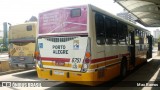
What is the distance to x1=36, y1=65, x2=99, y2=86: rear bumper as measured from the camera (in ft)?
24.0

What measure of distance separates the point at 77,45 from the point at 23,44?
5.23m

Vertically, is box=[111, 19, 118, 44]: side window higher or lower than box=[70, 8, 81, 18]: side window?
lower

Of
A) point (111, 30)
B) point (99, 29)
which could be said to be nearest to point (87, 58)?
point (99, 29)

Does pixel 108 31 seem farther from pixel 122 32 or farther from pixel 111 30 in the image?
pixel 122 32

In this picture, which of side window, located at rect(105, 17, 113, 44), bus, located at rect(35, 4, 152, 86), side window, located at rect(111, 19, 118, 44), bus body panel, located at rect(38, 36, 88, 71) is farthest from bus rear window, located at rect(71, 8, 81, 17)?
side window, located at rect(111, 19, 118, 44)

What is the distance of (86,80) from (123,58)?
4322 millimetres

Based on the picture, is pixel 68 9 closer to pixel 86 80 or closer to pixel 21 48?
pixel 86 80

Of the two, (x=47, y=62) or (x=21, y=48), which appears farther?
(x=21, y=48)

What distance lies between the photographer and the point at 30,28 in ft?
38.9

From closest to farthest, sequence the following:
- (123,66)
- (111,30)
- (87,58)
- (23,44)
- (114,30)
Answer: (87,58) → (111,30) → (114,30) → (123,66) → (23,44)

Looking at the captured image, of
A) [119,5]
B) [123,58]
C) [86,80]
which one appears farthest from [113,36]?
[119,5]

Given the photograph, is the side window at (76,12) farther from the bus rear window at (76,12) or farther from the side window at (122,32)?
the side window at (122,32)

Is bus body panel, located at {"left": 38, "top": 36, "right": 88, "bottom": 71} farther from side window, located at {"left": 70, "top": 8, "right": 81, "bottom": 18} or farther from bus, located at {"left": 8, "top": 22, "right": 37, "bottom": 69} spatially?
bus, located at {"left": 8, "top": 22, "right": 37, "bottom": 69}

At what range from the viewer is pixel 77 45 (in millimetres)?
7602
